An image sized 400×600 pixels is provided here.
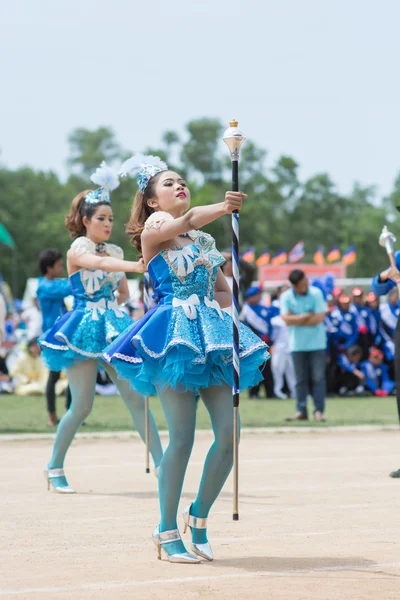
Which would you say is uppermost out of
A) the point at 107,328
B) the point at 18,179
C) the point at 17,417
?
the point at 18,179

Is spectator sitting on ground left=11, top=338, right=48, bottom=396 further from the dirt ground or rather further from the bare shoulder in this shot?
the bare shoulder

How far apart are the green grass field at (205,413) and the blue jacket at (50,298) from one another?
1.37 meters

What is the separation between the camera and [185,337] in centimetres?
548

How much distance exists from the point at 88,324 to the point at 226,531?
248cm

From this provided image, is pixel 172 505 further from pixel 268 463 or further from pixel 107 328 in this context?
pixel 268 463

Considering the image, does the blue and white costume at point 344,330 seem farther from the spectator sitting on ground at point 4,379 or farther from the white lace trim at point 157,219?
the white lace trim at point 157,219

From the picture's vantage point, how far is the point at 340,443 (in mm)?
11469

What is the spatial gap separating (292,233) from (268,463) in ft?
283

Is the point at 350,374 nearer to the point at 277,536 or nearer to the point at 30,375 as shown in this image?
the point at 30,375

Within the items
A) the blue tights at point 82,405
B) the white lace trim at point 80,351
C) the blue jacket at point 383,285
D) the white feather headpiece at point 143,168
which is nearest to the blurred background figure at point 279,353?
the blue jacket at point 383,285

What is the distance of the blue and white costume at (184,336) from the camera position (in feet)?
18.0

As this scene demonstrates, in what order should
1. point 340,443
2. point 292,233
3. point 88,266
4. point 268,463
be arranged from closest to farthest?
point 88,266
point 268,463
point 340,443
point 292,233

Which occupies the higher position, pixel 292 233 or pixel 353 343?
pixel 292 233

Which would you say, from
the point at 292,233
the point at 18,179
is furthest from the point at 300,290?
the point at 18,179
